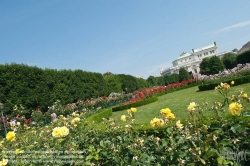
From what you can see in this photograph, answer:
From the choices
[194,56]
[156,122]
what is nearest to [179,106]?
[156,122]

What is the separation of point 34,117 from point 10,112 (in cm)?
195

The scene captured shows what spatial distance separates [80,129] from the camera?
3967 millimetres

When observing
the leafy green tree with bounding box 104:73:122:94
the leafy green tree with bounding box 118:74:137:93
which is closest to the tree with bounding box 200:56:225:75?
the leafy green tree with bounding box 118:74:137:93

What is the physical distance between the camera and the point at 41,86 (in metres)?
16.1

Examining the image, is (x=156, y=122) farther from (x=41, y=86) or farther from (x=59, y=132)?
(x=41, y=86)

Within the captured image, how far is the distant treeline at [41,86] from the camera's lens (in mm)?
13625

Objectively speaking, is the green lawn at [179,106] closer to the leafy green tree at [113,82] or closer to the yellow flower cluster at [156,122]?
the yellow flower cluster at [156,122]

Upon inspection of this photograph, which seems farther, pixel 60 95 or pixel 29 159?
pixel 60 95

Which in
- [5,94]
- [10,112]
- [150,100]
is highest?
[5,94]

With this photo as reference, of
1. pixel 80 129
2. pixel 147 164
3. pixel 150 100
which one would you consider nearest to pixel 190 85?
pixel 150 100

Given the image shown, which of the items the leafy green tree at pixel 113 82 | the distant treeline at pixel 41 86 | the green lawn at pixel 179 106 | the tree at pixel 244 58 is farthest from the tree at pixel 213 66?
the green lawn at pixel 179 106

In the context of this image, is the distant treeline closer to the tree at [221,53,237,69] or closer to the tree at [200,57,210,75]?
the tree at [200,57,210,75]

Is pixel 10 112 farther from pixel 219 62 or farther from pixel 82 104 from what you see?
pixel 219 62

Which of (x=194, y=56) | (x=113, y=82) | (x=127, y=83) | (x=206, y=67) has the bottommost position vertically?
(x=127, y=83)
